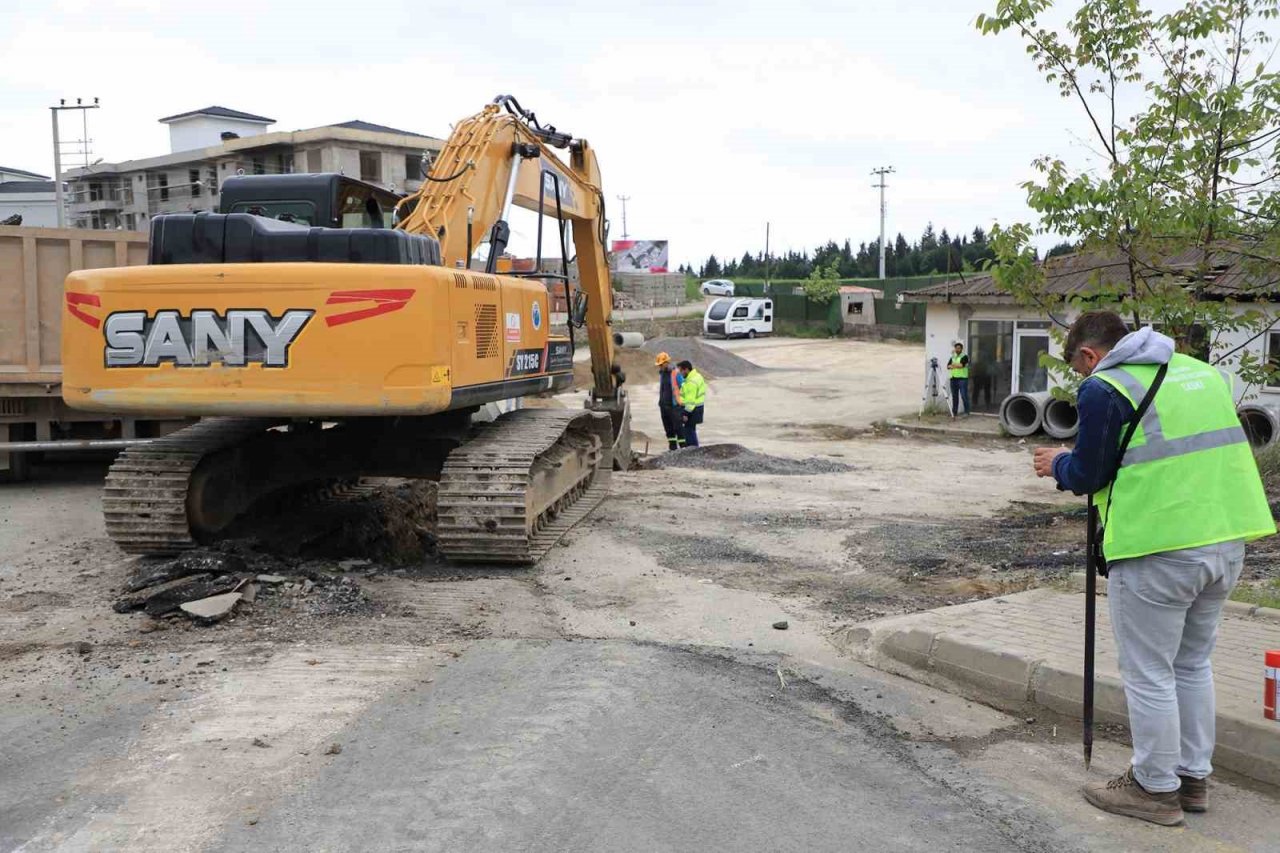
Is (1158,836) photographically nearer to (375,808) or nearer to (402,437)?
(375,808)

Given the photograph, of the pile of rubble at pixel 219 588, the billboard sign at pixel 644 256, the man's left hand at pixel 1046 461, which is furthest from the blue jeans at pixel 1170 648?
the billboard sign at pixel 644 256

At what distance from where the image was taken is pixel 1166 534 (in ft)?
14.1

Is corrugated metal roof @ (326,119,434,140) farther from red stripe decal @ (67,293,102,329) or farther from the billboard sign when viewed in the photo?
red stripe decal @ (67,293,102,329)

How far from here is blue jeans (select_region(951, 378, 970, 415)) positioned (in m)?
25.1

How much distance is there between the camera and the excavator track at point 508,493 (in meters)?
8.56

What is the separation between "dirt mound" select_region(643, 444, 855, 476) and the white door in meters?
8.38

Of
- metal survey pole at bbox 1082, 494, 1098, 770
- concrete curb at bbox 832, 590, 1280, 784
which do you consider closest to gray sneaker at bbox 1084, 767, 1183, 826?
metal survey pole at bbox 1082, 494, 1098, 770

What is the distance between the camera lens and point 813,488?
14047 millimetres

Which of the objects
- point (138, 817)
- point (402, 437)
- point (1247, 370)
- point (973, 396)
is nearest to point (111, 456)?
point (402, 437)

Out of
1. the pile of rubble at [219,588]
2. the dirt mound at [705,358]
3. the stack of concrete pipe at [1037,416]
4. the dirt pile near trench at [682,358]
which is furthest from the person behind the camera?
the dirt mound at [705,358]

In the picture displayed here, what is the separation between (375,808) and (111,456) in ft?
36.5

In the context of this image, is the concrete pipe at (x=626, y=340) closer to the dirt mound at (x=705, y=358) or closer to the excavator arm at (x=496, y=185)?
the excavator arm at (x=496, y=185)

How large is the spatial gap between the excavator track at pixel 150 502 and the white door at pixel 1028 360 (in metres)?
19.1

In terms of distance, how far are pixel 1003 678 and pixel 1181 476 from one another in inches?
74.3
